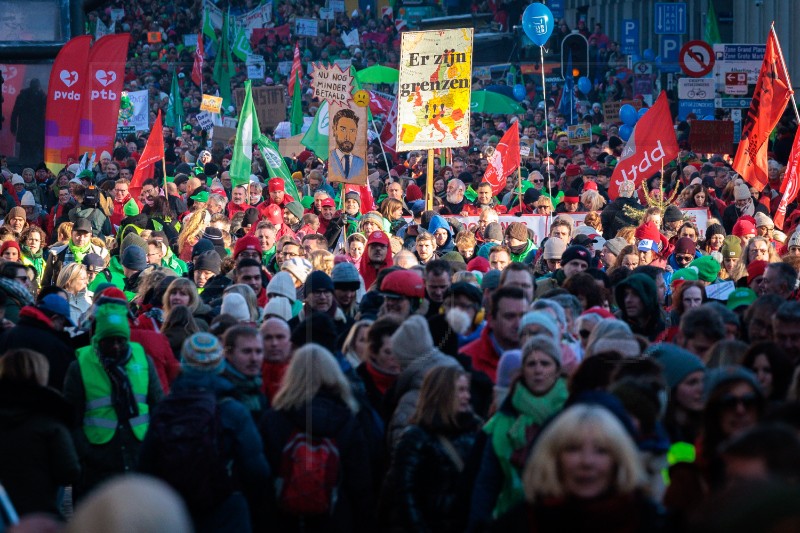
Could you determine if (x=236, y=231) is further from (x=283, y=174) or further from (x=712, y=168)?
(x=712, y=168)

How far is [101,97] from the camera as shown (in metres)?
15.9

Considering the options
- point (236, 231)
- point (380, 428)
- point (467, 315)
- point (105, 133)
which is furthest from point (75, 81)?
point (380, 428)

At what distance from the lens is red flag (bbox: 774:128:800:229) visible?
1355 centimetres

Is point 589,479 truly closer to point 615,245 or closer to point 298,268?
point 298,268

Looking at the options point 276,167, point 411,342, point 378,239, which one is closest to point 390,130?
point 276,167

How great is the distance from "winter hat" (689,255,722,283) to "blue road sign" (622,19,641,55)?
2865cm

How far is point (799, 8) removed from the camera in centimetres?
2962

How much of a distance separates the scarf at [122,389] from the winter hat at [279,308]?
59.7 inches

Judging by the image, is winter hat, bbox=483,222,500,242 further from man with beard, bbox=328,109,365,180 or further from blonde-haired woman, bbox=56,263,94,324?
blonde-haired woman, bbox=56,263,94,324

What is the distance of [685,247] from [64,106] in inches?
301

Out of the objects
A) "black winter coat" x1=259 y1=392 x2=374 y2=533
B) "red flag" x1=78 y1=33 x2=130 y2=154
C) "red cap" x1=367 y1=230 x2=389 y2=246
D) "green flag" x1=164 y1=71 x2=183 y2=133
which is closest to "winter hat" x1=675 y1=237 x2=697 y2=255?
"red cap" x1=367 y1=230 x2=389 y2=246

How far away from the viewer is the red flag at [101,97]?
15.8m

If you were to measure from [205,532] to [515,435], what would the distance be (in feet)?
4.06

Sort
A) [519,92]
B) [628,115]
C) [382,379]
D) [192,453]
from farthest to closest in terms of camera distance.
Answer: [519,92], [628,115], [382,379], [192,453]
